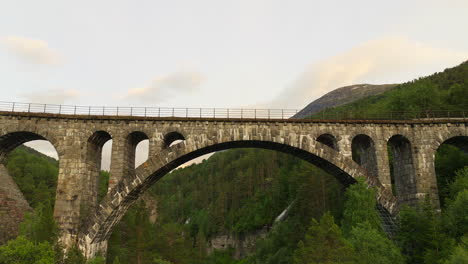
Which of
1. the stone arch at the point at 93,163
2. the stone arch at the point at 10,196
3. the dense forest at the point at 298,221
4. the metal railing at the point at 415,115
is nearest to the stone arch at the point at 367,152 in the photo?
the metal railing at the point at 415,115

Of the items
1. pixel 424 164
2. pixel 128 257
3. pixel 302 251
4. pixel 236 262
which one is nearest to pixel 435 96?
pixel 424 164

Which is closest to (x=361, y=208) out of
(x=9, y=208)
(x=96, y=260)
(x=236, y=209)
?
(x=96, y=260)

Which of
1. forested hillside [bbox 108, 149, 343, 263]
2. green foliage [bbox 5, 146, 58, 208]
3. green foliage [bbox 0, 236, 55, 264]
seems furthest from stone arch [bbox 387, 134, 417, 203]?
green foliage [bbox 5, 146, 58, 208]

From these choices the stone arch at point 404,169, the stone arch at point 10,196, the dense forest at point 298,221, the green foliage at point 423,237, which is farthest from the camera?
the stone arch at point 10,196

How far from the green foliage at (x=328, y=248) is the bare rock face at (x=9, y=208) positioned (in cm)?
3077

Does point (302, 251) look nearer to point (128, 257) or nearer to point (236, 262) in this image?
point (128, 257)

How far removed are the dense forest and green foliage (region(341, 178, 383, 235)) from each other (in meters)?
0.08

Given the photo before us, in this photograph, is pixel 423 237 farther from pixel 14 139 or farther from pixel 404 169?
pixel 14 139

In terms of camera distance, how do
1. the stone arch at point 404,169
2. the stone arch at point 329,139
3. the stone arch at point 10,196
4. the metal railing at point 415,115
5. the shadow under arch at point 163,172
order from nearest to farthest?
the shadow under arch at point 163,172
the stone arch at point 404,169
the stone arch at point 10,196
the stone arch at point 329,139
the metal railing at point 415,115

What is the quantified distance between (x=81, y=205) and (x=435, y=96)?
45899 mm

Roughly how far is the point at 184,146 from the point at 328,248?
13936 millimetres

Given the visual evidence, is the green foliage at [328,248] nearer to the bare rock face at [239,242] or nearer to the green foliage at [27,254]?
the green foliage at [27,254]

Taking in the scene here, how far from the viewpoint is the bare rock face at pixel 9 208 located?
37.6 meters

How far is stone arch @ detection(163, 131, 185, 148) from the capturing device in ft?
98.9
